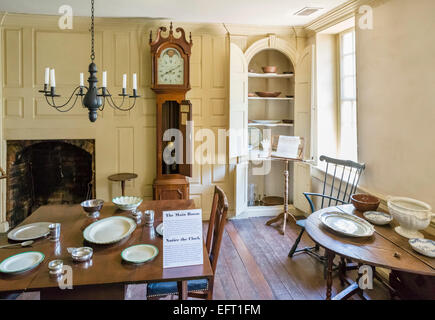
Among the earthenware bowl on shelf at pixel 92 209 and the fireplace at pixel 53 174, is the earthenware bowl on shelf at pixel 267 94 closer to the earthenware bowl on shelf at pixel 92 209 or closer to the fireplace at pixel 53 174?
the fireplace at pixel 53 174

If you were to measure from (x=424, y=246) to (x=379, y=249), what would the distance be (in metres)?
0.24

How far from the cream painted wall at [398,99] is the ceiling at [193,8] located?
750mm

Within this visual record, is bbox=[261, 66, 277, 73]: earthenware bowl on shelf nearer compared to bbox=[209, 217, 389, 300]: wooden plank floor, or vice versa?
bbox=[209, 217, 389, 300]: wooden plank floor

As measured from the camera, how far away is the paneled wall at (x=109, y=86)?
3.40 metres

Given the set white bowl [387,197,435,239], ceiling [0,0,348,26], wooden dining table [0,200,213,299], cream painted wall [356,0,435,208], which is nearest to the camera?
wooden dining table [0,200,213,299]

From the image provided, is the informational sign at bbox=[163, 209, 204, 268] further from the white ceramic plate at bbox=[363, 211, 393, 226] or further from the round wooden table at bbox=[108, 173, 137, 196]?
the round wooden table at bbox=[108, 173, 137, 196]

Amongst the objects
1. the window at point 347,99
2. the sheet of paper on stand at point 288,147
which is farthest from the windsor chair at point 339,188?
the sheet of paper on stand at point 288,147

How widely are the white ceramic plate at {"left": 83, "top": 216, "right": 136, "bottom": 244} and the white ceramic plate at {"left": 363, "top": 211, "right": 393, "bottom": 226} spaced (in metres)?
1.56

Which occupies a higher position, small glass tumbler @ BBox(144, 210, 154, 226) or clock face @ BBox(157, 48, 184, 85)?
clock face @ BBox(157, 48, 184, 85)

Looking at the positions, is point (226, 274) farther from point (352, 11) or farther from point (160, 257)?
point (352, 11)

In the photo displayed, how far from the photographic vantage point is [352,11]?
2887 mm

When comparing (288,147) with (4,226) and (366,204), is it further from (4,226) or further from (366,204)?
(4,226)

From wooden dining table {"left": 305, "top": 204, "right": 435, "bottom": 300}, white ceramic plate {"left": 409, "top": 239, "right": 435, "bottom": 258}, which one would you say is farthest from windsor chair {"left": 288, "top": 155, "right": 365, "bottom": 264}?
white ceramic plate {"left": 409, "top": 239, "right": 435, "bottom": 258}

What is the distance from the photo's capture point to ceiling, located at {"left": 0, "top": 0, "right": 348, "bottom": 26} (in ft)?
9.62
